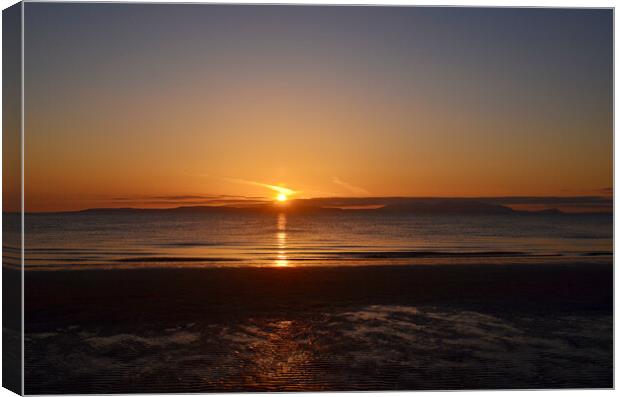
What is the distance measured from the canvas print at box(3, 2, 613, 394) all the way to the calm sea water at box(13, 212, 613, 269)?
161mm

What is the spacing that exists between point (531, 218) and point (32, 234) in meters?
6.51

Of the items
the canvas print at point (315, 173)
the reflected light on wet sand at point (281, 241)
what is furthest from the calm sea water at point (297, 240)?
the canvas print at point (315, 173)

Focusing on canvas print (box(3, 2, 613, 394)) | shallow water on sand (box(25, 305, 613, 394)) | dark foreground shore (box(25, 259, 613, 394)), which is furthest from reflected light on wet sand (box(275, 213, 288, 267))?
shallow water on sand (box(25, 305, 613, 394))

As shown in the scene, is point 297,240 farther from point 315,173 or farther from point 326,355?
point 326,355

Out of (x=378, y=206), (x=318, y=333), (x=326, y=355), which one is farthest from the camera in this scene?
(x=378, y=206)

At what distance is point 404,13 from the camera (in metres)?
4.99

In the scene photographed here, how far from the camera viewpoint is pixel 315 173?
5418 millimetres

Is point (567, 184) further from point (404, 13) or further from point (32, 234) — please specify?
point (32, 234)

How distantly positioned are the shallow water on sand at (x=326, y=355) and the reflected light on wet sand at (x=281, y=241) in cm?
140

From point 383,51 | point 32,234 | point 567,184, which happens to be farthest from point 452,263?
point 32,234

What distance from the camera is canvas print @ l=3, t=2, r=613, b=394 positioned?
4070 mm

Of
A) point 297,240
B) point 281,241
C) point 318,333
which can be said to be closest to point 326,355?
point 318,333

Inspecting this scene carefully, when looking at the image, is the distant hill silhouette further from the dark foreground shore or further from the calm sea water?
the dark foreground shore

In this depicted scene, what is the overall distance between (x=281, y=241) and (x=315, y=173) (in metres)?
2.64
